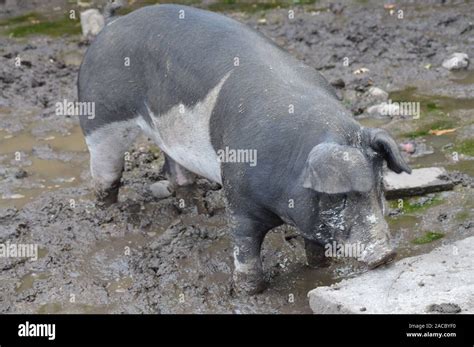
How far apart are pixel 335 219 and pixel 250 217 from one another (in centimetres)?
60

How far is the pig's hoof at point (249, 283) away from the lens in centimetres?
481

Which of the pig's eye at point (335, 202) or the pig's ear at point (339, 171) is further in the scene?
the pig's eye at point (335, 202)

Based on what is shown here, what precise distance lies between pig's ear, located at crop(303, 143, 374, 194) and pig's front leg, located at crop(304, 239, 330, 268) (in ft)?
3.33

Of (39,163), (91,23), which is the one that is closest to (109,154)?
(39,163)

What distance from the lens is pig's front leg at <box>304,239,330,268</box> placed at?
4.96 m

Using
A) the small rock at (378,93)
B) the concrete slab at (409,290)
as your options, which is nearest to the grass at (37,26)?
the small rock at (378,93)

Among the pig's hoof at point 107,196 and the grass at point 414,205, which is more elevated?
the pig's hoof at point 107,196

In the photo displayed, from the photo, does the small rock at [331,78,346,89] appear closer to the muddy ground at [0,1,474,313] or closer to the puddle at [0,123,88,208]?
the muddy ground at [0,1,474,313]

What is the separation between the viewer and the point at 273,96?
450 centimetres

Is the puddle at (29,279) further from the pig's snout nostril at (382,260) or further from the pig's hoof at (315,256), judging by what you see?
the pig's snout nostril at (382,260)

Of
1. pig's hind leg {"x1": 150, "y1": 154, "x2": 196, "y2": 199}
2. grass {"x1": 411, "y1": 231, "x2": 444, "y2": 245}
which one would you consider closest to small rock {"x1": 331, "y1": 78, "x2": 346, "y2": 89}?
pig's hind leg {"x1": 150, "y1": 154, "x2": 196, "y2": 199}

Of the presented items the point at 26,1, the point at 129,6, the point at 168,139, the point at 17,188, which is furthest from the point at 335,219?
the point at 26,1

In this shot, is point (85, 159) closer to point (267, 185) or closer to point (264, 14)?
point (267, 185)

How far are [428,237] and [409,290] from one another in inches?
44.8
